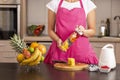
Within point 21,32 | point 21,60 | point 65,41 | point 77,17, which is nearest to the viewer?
point 21,60

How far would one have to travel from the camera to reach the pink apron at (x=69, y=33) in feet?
7.48

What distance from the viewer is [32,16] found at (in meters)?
4.34

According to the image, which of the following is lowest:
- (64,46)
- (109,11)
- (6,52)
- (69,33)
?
(6,52)

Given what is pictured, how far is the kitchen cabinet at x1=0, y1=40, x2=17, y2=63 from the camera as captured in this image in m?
3.82

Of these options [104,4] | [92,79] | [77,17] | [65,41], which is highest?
[104,4]

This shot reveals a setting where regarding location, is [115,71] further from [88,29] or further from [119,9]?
[119,9]

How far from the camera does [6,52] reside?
12.6 feet

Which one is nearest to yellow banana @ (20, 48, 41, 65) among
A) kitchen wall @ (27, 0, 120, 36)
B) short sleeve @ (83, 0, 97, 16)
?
short sleeve @ (83, 0, 97, 16)

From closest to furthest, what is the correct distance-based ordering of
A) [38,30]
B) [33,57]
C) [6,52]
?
[33,57], [6,52], [38,30]

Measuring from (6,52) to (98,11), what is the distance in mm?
1556

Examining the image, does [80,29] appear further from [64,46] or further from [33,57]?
[33,57]

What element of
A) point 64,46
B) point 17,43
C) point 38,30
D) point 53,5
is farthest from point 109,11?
point 17,43

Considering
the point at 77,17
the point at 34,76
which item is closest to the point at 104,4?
the point at 77,17

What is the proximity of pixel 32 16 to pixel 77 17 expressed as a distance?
2076 millimetres
